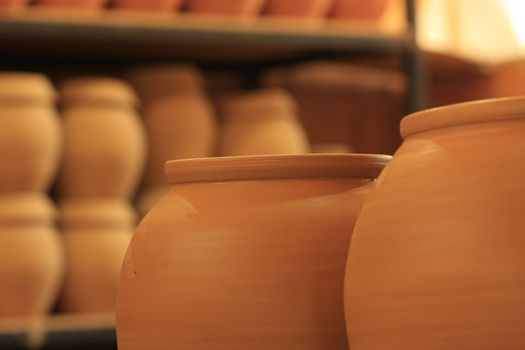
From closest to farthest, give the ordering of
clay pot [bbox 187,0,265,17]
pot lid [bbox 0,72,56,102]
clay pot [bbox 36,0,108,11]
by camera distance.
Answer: pot lid [bbox 0,72,56,102]
clay pot [bbox 36,0,108,11]
clay pot [bbox 187,0,265,17]

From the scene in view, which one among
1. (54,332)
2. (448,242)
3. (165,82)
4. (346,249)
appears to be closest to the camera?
(448,242)

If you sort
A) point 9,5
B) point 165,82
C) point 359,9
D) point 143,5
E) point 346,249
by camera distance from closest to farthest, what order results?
1. point 346,249
2. point 9,5
3. point 143,5
4. point 165,82
5. point 359,9

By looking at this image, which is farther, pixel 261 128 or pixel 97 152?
pixel 261 128

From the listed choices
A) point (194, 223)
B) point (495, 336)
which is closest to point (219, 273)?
point (194, 223)

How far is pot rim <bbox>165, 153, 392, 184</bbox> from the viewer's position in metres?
0.60

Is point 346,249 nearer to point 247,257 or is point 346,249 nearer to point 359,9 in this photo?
point 247,257

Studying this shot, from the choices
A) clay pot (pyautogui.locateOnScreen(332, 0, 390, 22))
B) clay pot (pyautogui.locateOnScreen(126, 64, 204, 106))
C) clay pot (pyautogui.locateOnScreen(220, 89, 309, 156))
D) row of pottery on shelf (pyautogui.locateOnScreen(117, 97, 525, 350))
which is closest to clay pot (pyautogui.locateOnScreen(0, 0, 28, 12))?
clay pot (pyautogui.locateOnScreen(126, 64, 204, 106))

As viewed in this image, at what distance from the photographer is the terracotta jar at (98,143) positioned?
1.92 m

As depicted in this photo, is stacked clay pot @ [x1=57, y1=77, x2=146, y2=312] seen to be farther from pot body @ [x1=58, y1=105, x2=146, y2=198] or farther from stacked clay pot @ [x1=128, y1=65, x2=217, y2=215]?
stacked clay pot @ [x1=128, y1=65, x2=217, y2=215]

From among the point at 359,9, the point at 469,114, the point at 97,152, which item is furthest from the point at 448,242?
the point at 359,9

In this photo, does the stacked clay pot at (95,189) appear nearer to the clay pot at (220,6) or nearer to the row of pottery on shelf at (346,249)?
the clay pot at (220,6)

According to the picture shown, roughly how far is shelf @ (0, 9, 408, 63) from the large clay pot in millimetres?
1342

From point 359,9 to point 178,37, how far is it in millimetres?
456

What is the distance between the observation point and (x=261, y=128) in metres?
2.10
